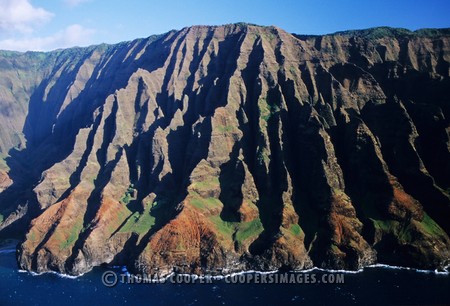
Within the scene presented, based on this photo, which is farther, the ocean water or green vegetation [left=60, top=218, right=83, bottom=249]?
green vegetation [left=60, top=218, right=83, bottom=249]

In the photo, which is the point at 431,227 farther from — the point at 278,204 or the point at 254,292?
the point at 254,292

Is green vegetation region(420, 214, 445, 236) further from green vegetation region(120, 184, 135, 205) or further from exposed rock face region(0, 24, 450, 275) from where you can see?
green vegetation region(120, 184, 135, 205)

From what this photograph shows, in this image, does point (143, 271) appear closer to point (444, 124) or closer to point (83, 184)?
point (83, 184)

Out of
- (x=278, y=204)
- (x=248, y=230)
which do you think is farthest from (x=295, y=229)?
(x=248, y=230)

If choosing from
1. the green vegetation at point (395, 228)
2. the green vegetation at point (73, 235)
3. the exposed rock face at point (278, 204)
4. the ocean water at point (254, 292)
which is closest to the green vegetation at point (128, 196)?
the exposed rock face at point (278, 204)

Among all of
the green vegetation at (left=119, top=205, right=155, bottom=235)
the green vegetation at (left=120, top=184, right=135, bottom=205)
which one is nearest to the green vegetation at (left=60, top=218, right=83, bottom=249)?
Answer: the green vegetation at (left=119, top=205, right=155, bottom=235)

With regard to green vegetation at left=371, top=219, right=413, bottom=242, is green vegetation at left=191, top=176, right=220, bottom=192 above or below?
above

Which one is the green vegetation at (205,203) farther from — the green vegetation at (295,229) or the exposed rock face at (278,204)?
the green vegetation at (295,229)
